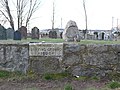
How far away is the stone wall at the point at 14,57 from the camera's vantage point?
690cm

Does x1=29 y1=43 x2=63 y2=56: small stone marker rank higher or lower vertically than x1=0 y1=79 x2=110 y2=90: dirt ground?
higher

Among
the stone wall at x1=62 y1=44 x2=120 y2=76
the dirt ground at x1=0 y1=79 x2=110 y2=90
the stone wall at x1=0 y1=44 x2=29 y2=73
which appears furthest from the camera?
the stone wall at x1=0 y1=44 x2=29 y2=73

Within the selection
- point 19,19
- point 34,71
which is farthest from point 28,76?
point 19,19

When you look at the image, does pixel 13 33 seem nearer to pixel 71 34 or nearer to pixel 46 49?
pixel 71 34

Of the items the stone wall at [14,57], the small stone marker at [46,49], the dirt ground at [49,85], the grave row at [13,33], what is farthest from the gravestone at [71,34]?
the dirt ground at [49,85]

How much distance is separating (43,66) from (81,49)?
1.13 metres

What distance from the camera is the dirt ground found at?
5578mm

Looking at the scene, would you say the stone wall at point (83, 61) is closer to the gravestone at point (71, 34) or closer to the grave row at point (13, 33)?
the gravestone at point (71, 34)

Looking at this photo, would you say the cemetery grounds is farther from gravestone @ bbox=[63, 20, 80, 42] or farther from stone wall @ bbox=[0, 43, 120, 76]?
gravestone @ bbox=[63, 20, 80, 42]

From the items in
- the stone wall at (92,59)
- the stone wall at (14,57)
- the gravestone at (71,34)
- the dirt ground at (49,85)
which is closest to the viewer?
the dirt ground at (49,85)

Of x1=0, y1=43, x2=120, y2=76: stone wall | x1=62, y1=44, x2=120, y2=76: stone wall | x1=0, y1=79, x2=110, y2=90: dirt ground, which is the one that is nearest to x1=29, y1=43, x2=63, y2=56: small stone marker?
x1=0, y1=43, x2=120, y2=76: stone wall

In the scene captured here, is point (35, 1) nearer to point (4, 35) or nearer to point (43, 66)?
point (4, 35)

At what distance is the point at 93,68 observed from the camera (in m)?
6.65

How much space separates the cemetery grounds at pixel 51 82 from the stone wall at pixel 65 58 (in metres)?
0.21
